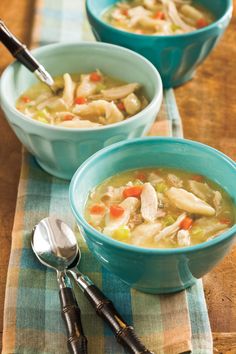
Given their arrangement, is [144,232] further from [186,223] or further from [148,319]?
[148,319]

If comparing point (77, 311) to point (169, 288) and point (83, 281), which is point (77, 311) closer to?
point (83, 281)

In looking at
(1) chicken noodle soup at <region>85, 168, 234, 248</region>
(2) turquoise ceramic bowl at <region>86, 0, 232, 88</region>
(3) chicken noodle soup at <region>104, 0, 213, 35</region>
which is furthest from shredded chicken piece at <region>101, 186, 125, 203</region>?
(3) chicken noodle soup at <region>104, 0, 213, 35</region>

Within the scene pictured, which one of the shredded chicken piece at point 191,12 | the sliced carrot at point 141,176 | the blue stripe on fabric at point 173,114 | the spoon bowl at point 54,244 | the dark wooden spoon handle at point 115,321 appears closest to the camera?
the dark wooden spoon handle at point 115,321

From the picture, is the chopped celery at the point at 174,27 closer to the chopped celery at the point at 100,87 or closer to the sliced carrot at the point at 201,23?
the sliced carrot at the point at 201,23

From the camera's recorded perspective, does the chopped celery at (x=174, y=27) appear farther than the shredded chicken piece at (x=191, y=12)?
No

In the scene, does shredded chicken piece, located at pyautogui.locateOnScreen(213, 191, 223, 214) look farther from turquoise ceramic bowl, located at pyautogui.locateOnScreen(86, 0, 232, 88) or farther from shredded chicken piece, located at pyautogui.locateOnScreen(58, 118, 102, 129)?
turquoise ceramic bowl, located at pyautogui.locateOnScreen(86, 0, 232, 88)

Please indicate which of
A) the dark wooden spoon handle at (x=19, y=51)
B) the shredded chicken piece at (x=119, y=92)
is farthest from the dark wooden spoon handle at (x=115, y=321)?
the dark wooden spoon handle at (x=19, y=51)

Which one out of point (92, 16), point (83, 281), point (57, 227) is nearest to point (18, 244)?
point (57, 227)
